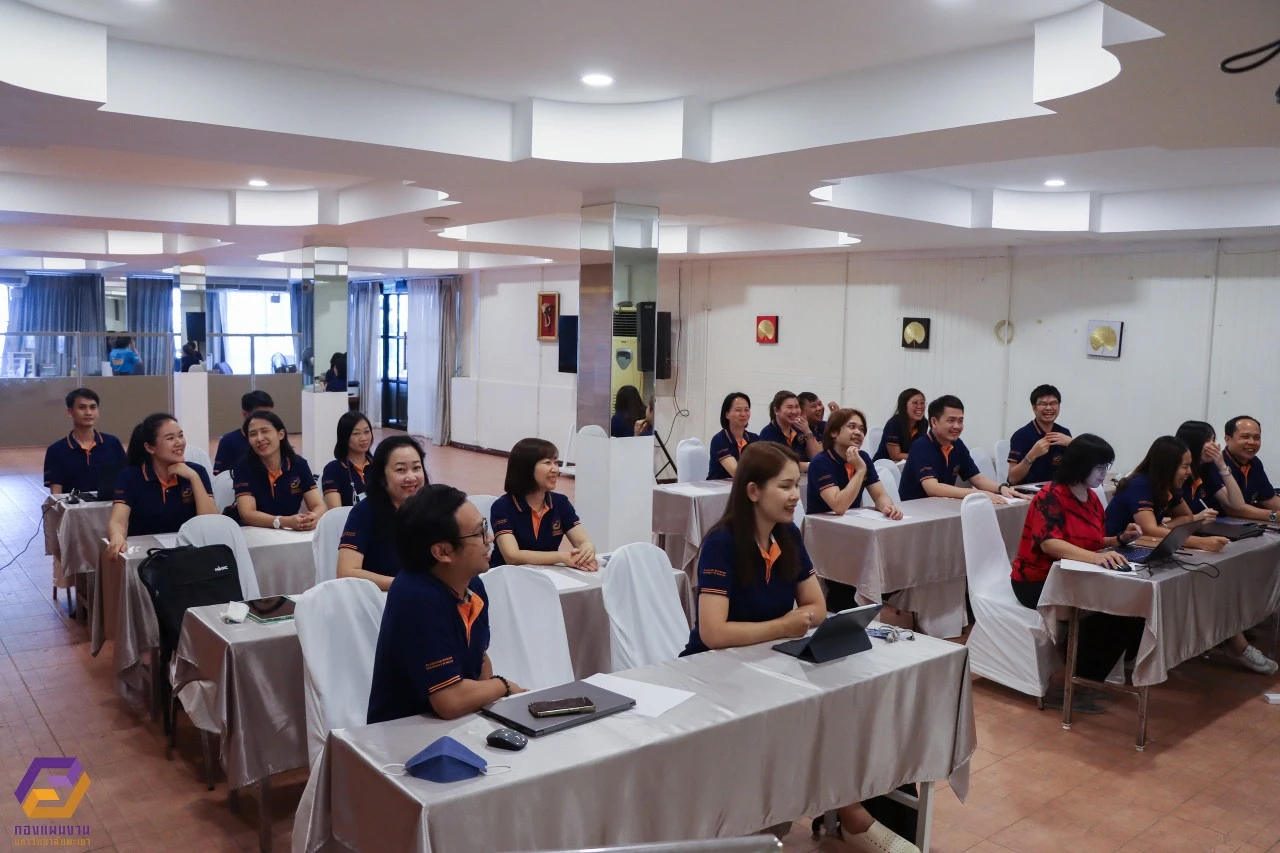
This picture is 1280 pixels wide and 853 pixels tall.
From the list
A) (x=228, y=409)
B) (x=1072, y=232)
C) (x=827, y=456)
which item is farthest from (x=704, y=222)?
(x=228, y=409)

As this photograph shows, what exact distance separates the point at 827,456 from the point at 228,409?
13.5 metres

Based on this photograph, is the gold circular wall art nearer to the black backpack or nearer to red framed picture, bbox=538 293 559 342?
red framed picture, bbox=538 293 559 342

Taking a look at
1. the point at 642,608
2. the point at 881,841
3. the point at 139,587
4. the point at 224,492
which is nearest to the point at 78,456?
the point at 224,492

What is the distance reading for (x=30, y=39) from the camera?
149 inches

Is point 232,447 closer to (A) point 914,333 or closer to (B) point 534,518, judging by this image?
(B) point 534,518

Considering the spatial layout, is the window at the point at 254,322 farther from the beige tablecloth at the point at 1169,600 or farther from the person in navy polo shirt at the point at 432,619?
the person in navy polo shirt at the point at 432,619

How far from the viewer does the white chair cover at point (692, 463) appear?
749 cm

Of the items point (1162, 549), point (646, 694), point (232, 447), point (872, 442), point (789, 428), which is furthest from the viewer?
point (872, 442)

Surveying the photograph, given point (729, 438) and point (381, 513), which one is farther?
point (729, 438)

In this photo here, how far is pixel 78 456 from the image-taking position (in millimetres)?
6375

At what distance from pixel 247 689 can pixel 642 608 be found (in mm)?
1460

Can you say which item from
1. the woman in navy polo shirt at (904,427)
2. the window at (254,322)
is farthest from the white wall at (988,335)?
the window at (254,322)

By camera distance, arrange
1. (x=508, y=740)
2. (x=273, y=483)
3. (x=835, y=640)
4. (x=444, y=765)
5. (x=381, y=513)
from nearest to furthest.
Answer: (x=444, y=765), (x=508, y=740), (x=835, y=640), (x=381, y=513), (x=273, y=483)

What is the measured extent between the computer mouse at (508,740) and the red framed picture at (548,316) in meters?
10.8
